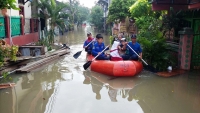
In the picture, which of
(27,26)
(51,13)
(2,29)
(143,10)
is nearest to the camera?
(2,29)

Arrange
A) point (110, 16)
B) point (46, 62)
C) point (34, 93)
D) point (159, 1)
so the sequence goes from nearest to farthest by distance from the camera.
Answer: point (34, 93) < point (159, 1) < point (46, 62) < point (110, 16)

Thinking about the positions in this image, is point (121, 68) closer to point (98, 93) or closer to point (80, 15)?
point (98, 93)

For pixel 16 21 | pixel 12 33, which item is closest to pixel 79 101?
pixel 12 33

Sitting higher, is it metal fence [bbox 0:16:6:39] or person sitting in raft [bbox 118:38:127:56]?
metal fence [bbox 0:16:6:39]

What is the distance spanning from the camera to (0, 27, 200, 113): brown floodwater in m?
4.66

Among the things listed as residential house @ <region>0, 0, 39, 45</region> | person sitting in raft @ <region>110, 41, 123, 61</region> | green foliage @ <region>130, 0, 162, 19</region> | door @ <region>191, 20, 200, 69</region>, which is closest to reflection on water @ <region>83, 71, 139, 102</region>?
person sitting in raft @ <region>110, 41, 123, 61</region>

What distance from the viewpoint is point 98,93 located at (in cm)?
570

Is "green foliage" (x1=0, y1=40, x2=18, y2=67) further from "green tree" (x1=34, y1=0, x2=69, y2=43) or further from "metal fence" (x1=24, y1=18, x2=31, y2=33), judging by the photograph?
"green tree" (x1=34, y1=0, x2=69, y2=43)

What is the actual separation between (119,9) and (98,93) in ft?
46.0

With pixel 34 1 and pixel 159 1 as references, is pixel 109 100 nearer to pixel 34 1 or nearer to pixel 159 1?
pixel 159 1

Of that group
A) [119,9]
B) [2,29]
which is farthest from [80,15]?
[2,29]

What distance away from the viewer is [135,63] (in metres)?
7.11

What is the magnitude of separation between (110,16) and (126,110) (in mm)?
15177

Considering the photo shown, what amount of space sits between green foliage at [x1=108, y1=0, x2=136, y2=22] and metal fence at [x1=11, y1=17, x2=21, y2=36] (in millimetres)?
9694
